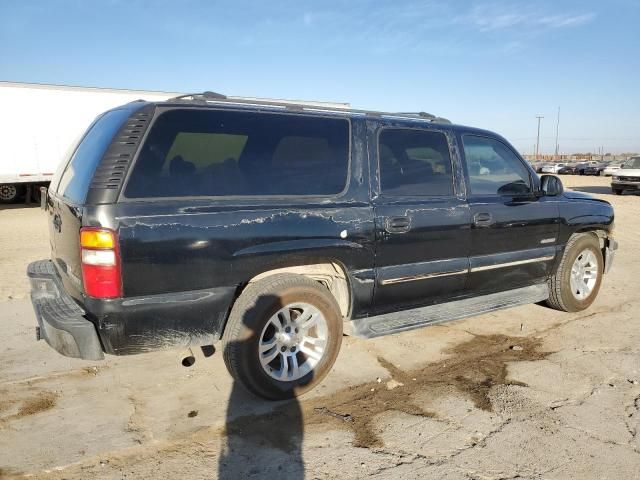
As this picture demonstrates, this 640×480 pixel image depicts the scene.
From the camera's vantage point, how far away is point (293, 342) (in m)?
3.31

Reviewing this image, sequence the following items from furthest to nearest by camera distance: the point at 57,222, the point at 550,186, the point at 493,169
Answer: the point at 550,186, the point at 493,169, the point at 57,222

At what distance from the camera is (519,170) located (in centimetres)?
453

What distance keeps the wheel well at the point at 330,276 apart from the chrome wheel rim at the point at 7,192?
15.9 metres

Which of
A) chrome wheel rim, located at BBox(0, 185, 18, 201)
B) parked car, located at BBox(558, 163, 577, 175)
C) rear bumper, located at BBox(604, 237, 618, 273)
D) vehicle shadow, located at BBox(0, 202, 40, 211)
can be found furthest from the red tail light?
parked car, located at BBox(558, 163, 577, 175)

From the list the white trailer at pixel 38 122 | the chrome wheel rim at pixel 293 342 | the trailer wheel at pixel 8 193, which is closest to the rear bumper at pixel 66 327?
the chrome wheel rim at pixel 293 342

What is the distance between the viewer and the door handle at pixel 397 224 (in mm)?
3490

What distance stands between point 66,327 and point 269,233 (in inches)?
49.3

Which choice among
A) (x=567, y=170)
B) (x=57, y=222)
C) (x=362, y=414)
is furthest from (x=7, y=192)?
(x=567, y=170)

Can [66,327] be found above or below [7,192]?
below

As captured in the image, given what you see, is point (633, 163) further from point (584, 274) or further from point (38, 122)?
point (38, 122)

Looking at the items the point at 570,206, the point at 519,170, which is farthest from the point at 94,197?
Result: the point at 570,206

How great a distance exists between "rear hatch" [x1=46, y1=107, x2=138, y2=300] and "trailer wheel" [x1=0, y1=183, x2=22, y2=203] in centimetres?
1464

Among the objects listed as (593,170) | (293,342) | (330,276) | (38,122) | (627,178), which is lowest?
→ (293,342)

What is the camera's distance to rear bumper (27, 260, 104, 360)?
8.86ft
